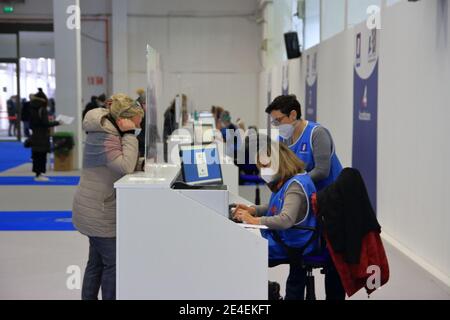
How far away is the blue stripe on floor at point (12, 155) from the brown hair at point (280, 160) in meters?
10.3

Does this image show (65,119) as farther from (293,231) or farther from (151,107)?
(293,231)

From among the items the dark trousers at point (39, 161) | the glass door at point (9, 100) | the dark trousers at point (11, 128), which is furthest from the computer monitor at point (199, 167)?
the dark trousers at point (11, 128)

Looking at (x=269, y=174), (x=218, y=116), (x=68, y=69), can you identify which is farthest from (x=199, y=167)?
(x=218, y=116)

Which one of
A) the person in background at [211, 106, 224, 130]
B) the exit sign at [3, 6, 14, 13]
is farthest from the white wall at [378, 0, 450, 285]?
the exit sign at [3, 6, 14, 13]

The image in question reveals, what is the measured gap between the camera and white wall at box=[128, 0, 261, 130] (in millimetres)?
19688

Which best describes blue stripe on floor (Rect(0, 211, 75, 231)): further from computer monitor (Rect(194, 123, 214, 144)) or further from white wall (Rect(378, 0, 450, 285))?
white wall (Rect(378, 0, 450, 285))

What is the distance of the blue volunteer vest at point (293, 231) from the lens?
3.33 metres

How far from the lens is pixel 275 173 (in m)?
3.39

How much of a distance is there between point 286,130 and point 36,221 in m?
4.04

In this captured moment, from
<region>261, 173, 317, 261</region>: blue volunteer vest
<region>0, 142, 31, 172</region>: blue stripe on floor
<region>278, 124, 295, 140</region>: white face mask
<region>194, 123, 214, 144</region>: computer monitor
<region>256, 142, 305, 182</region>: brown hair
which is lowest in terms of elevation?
<region>0, 142, 31, 172</region>: blue stripe on floor

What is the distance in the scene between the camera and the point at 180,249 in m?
2.95

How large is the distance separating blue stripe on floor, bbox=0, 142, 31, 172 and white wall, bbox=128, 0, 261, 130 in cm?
379
